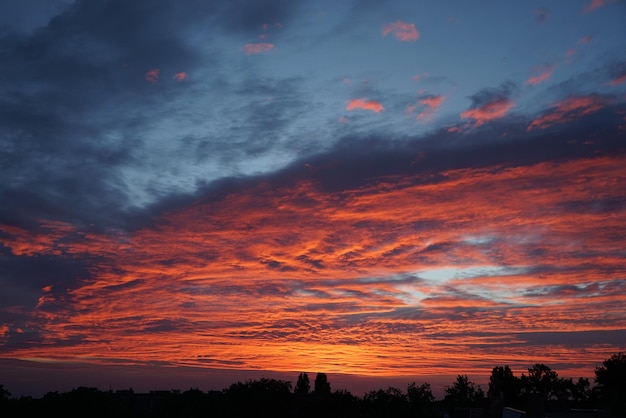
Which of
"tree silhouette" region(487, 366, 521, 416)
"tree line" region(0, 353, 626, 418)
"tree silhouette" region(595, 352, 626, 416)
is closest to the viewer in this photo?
"tree line" region(0, 353, 626, 418)

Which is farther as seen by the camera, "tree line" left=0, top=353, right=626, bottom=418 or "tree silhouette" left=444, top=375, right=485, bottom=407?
"tree silhouette" left=444, top=375, right=485, bottom=407

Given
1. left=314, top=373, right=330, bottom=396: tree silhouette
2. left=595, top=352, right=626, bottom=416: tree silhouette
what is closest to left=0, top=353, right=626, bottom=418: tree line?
left=595, top=352, right=626, bottom=416: tree silhouette

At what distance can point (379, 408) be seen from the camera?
6994cm

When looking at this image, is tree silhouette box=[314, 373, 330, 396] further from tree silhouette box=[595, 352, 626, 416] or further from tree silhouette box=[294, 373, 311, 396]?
tree silhouette box=[595, 352, 626, 416]

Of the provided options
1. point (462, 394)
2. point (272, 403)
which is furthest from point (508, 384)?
point (272, 403)

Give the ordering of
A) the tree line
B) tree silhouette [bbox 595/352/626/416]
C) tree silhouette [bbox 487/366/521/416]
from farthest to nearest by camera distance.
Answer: tree silhouette [bbox 487/366/521/416] < tree silhouette [bbox 595/352/626/416] < the tree line

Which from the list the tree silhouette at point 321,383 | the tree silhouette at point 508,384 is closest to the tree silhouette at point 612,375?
the tree silhouette at point 508,384

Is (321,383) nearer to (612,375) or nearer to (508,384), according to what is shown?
(508,384)

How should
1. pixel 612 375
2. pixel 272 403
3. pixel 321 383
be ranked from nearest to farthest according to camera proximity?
pixel 272 403
pixel 612 375
pixel 321 383

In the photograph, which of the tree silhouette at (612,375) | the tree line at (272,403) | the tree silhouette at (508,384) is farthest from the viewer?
the tree silhouette at (508,384)

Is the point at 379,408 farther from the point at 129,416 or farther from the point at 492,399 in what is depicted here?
the point at 492,399

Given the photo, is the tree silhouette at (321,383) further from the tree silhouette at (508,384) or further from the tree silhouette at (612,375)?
the tree silhouette at (612,375)

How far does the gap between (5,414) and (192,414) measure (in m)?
18.7

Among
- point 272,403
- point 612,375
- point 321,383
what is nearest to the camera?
point 272,403
